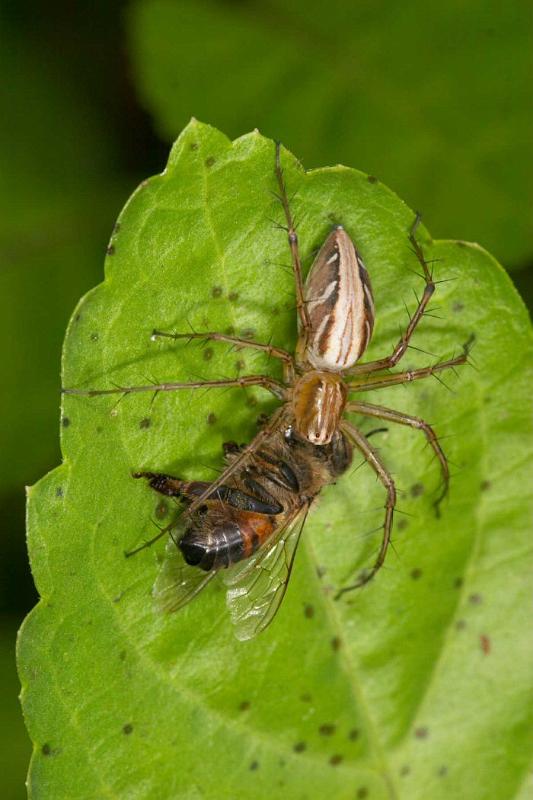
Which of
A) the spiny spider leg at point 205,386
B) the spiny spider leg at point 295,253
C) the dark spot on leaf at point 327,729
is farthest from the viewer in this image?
the dark spot on leaf at point 327,729

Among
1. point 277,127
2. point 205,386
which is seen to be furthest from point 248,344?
point 277,127

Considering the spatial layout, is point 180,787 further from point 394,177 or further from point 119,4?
point 119,4

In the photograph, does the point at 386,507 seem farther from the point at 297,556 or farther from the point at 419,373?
the point at 419,373

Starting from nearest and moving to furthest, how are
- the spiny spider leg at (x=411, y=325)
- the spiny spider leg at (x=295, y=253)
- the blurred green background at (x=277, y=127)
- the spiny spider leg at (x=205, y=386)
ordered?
the spiny spider leg at (x=205, y=386) < the spiny spider leg at (x=295, y=253) < the spiny spider leg at (x=411, y=325) < the blurred green background at (x=277, y=127)

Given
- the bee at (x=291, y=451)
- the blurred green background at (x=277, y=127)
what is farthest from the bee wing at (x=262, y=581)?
the blurred green background at (x=277, y=127)

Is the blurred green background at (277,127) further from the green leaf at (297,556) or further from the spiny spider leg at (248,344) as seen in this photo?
the spiny spider leg at (248,344)

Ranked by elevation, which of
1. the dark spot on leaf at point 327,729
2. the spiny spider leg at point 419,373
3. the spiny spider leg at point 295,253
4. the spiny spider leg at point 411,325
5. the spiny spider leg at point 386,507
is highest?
the spiny spider leg at point 295,253
